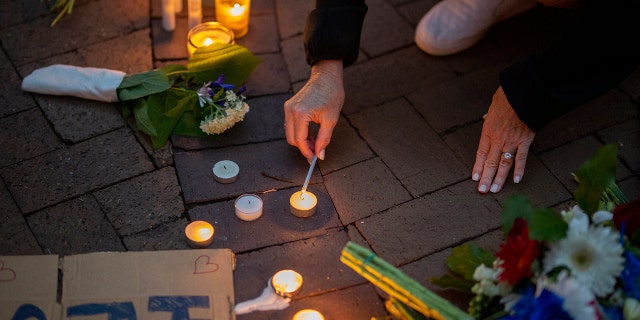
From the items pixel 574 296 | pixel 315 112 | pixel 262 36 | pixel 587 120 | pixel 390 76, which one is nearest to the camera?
pixel 574 296

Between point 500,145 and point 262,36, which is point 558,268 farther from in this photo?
point 262,36

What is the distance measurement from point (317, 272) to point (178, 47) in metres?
1.03

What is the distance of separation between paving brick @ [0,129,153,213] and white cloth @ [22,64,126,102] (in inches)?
5.7

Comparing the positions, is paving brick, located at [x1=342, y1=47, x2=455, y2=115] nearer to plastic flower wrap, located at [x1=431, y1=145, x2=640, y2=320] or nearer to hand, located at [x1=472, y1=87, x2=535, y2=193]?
hand, located at [x1=472, y1=87, x2=535, y2=193]

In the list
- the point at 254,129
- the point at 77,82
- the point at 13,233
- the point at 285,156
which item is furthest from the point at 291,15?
the point at 13,233

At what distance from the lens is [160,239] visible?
1.90m

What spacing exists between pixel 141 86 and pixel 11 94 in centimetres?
42

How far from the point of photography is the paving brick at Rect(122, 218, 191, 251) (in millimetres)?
1882

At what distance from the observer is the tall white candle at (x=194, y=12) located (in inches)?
95.3

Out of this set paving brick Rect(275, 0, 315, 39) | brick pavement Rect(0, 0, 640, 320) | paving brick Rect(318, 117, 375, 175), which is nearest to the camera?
brick pavement Rect(0, 0, 640, 320)

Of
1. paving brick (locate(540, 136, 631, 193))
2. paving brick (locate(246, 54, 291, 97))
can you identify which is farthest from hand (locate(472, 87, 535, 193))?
paving brick (locate(246, 54, 291, 97))

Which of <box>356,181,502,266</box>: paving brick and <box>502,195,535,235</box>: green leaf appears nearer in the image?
<box>502,195,535,235</box>: green leaf

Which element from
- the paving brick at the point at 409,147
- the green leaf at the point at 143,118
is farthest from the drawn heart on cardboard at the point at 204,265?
the paving brick at the point at 409,147

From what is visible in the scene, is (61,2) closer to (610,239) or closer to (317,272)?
(317,272)
